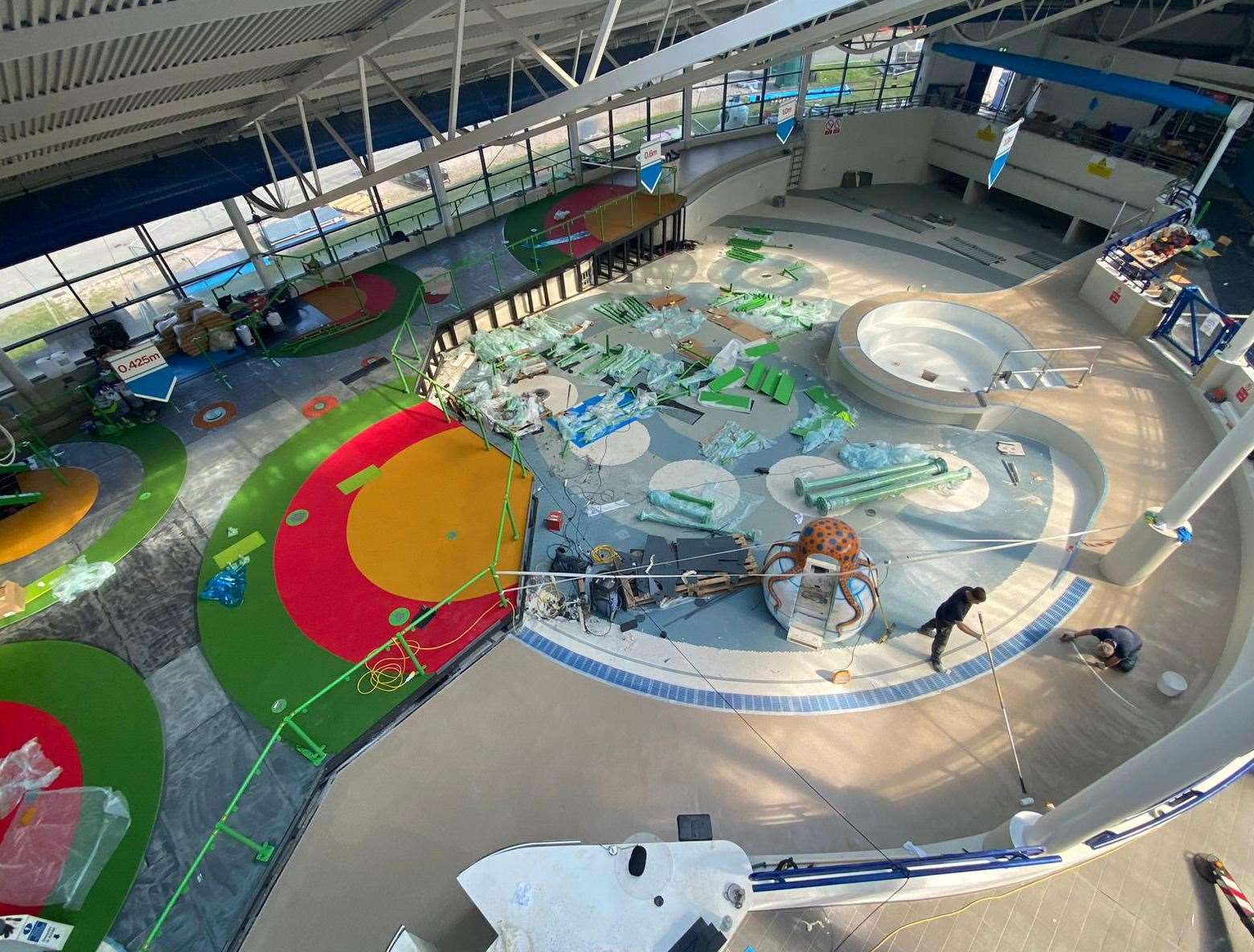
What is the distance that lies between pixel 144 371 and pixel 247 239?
5214mm

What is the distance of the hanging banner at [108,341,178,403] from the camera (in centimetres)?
1200

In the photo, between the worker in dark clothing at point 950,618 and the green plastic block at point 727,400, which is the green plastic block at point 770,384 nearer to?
the green plastic block at point 727,400

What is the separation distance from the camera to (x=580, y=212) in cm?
2009

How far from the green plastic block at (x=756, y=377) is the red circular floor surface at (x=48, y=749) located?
14.2 meters

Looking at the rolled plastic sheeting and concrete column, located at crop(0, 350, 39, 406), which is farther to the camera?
the rolled plastic sheeting

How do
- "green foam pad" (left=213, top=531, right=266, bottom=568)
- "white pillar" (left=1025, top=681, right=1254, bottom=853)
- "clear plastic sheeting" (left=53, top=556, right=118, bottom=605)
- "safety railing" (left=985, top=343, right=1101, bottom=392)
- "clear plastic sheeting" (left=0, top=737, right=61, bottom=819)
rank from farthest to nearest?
"safety railing" (left=985, top=343, right=1101, bottom=392), "green foam pad" (left=213, top=531, right=266, bottom=568), "clear plastic sheeting" (left=53, top=556, right=118, bottom=605), "clear plastic sheeting" (left=0, top=737, right=61, bottom=819), "white pillar" (left=1025, top=681, right=1254, bottom=853)

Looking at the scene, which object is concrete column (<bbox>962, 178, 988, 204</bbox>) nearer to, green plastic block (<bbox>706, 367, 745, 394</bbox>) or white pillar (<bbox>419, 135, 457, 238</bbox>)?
green plastic block (<bbox>706, 367, 745, 394</bbox>)

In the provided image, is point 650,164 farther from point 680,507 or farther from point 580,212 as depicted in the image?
point 680,507

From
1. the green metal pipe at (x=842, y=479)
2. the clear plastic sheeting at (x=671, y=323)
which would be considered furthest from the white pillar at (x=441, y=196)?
the green metal pipe at (x=842, y=479)

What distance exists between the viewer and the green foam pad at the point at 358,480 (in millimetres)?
11352

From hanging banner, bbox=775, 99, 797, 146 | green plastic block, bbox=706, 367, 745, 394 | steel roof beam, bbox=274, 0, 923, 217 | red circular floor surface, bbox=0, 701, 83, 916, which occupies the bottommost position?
green plastic block, bbox=706, 367, 745, 394

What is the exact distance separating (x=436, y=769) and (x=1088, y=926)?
24.2 feet

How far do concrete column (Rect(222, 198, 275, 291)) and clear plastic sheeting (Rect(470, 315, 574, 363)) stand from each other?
6.02 metres

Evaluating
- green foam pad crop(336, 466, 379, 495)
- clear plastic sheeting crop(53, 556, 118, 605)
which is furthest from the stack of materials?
clear plastic sheeting crop(53, 556, 118, 605)
